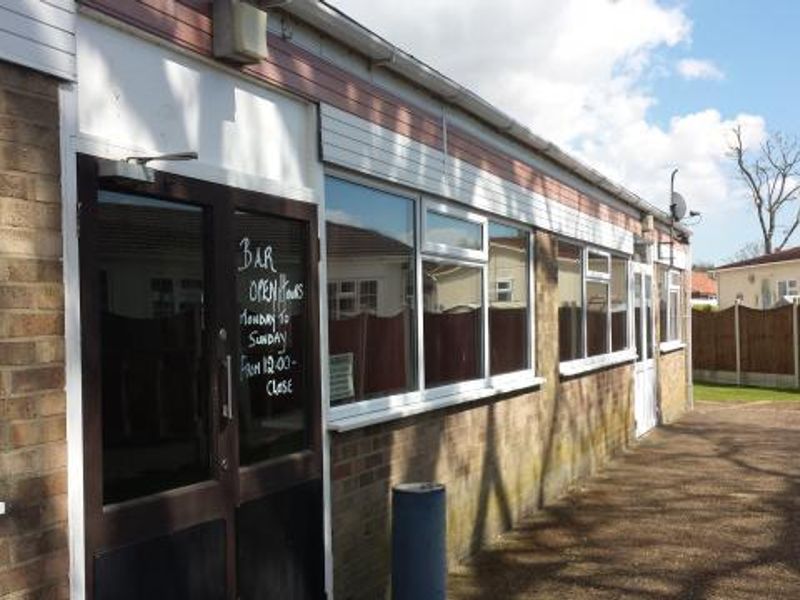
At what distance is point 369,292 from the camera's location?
5773 millimetres

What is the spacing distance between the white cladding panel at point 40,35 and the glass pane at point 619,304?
9589 millimetres

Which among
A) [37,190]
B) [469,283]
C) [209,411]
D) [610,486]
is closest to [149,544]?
[209,411]

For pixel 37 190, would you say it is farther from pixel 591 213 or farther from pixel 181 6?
pixel 591 213

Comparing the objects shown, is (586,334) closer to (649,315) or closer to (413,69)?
(649,315)

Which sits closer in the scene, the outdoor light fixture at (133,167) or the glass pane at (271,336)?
the outdoor light fixture at (133,167)

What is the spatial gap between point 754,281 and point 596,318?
84.8 ft

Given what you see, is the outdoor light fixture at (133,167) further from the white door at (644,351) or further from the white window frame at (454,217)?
the white door at (644,351)

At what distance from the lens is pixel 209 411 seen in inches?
162

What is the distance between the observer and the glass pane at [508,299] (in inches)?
307

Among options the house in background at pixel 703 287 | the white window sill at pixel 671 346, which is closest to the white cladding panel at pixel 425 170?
the white window sill at pixel 671 346

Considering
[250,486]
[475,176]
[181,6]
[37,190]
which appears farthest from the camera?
[475,176]

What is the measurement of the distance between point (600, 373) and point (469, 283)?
4320mm

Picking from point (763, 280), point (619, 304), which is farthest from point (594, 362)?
point (763, 280)

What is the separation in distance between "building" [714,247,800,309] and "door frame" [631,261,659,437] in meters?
19.2
